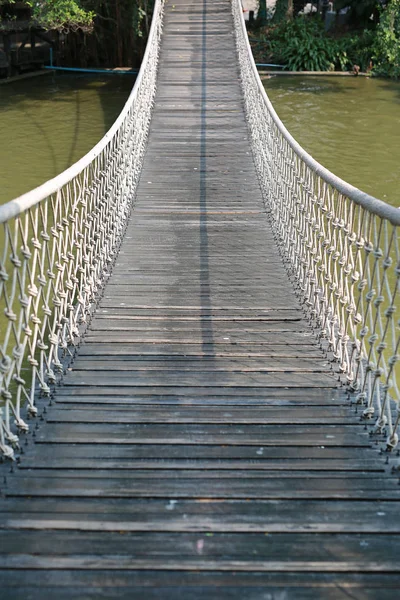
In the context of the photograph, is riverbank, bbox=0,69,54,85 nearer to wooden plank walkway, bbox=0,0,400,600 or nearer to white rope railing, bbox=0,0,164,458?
white rope railing, bbox=0,0,164,458

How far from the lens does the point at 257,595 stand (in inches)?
63.4

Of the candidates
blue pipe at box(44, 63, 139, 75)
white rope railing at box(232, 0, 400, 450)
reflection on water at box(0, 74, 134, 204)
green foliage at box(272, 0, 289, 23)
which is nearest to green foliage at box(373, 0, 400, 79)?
green foliage at box(272, 0, 289, 23)

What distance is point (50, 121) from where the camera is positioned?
1270 centimetres

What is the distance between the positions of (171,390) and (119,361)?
0.38 metres

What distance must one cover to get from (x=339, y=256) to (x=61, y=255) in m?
1.23

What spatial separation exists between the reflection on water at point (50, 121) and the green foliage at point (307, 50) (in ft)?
11.9

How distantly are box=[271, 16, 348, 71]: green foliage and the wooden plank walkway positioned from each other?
43.0ft

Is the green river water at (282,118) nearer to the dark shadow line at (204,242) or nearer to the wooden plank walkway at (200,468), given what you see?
the dark shadow line at (204,242)

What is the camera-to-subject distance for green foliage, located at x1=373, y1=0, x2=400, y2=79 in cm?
1534

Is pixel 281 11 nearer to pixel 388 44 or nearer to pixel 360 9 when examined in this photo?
pixel 360 9

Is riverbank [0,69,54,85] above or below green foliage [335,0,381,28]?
below

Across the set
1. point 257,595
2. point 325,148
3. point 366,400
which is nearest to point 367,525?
point 257,595

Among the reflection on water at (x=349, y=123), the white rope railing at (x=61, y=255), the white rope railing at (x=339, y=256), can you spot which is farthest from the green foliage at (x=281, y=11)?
the white rope railing at (x=339, y=256)

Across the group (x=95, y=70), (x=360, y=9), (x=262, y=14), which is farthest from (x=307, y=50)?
(x=95, y=70)
